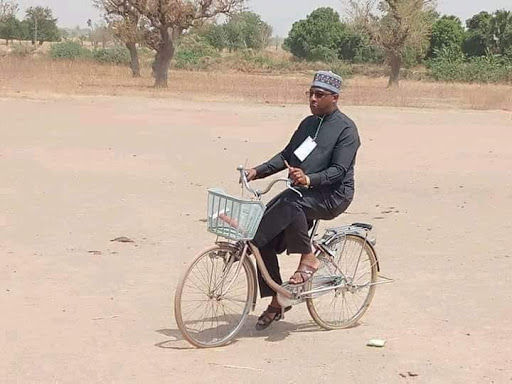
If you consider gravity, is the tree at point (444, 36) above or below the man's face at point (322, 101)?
above

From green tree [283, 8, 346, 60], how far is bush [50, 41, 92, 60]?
2305 centimetres

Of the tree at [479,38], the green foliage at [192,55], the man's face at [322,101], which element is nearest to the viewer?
the man's face at [322,101]

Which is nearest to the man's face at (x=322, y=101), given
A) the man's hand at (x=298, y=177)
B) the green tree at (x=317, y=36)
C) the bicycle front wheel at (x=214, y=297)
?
the man's hand at (x=298, y=177)

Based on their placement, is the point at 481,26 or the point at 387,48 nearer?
the point at 387,48

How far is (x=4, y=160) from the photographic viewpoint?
12875mm

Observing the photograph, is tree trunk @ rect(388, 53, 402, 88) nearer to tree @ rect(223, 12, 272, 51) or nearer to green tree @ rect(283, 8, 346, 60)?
green tree @ rect(283, 8, 346, 60)

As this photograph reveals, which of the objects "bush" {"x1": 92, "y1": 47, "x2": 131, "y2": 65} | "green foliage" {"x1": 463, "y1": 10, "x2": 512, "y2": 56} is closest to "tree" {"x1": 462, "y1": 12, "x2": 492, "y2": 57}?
"green foliage" {"x1": 463, "y1": 10, "x2": 512, "y2": 56}

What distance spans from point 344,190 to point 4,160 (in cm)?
884

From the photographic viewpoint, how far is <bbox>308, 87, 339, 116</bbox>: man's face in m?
5.17

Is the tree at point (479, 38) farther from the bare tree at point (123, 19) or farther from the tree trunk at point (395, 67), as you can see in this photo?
the bare tree at point (123, 19)

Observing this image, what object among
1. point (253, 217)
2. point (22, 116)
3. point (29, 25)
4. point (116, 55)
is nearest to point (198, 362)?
point (253, 217)

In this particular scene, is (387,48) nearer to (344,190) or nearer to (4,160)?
(4,160)

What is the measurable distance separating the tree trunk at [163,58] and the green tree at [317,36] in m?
34.6

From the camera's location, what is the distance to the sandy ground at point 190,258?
4824mm
